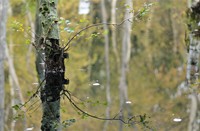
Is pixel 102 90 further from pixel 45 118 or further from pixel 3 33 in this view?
pixel 45 118

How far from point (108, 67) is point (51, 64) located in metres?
21.5

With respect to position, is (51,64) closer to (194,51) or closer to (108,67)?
(194,51)

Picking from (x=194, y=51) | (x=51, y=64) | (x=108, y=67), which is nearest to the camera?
(x=51, y=64)

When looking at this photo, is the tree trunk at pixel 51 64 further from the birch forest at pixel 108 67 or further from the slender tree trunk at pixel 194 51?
the slender tree trunk at pixel 194 51

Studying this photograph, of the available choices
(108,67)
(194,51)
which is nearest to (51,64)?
(194,51)

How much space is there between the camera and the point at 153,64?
1081 inches

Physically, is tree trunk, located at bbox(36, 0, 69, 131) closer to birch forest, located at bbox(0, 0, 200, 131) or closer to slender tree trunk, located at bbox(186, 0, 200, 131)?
birch forest, located at bbox(0, 0, 200, 131)

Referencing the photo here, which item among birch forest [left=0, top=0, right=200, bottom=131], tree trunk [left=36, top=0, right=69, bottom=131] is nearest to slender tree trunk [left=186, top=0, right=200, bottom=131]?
birch forest [left=0, top=0, right=200, bottom=131]

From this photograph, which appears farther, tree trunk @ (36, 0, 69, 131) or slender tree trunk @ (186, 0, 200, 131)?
slender tree trunk @ (186, 0, 200, 131)

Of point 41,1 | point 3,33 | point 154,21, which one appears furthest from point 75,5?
point 41,1

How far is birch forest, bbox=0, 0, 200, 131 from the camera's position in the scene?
177 inches

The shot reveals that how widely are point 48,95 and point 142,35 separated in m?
24.0

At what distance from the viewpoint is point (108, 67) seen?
25.9 metres

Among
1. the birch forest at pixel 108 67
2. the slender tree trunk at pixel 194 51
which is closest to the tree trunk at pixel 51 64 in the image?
the birch forest at pixel 108 67
